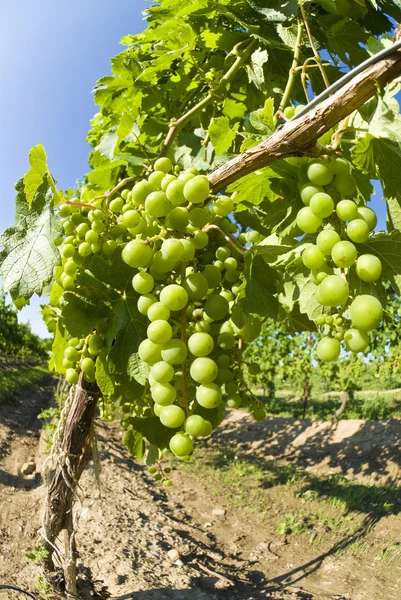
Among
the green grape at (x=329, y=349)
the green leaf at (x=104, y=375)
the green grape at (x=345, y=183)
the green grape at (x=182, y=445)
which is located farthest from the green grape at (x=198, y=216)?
the green leaf at (x=104, y=375)

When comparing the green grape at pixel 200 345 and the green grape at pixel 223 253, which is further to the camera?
the green grape at pixel 223 253

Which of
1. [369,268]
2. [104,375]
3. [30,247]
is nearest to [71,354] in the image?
[104,375]

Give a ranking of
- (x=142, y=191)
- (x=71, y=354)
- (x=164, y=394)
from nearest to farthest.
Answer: (x=164, y=394) → (x=142, y=191) → (x=71, y=354)

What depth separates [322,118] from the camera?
977 millimetres

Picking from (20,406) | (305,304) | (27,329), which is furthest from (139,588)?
(27,329)

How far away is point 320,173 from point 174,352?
0.56m

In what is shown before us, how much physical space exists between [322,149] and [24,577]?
3.85 m

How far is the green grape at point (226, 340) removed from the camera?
5.16 ft

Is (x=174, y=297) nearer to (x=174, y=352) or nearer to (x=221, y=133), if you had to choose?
(x=174, y=352)

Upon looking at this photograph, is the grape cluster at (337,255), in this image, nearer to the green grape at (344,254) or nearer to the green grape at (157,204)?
the green grape at (344,254)

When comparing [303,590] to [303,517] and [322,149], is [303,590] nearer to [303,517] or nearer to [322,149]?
[303,517]

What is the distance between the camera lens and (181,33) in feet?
6.52

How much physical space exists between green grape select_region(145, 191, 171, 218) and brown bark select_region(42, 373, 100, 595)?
1223 mm

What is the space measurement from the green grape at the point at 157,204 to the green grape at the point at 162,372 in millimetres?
397
